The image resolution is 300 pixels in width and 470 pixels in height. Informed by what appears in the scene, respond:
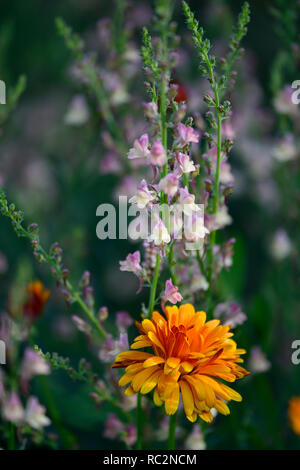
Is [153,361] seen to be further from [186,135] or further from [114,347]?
[186,135]

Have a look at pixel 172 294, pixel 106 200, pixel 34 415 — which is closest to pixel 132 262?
pixel 172 294

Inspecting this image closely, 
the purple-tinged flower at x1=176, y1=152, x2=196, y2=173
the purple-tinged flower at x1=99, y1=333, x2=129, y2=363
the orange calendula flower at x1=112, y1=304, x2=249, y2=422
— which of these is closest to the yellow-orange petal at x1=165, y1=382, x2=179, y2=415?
the orange calendula flower at x1=112, y1=304, x2=249, y2=422

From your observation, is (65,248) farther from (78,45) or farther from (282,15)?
(282,15)

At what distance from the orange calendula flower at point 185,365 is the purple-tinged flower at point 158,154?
0.15 metres

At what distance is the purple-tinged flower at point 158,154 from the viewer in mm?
489

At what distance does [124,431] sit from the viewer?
638 mm

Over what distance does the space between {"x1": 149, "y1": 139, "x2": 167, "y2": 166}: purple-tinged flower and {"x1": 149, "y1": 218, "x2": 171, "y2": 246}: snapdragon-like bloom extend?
0.06m

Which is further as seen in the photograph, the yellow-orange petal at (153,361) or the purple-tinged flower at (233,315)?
the purple-tinged flower at (233,315)

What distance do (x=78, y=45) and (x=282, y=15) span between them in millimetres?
322

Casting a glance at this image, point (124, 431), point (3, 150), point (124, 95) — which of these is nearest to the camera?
point (124, 431)

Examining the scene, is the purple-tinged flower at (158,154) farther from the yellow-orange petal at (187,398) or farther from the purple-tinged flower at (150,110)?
the yellow-orange petal at (187,398)

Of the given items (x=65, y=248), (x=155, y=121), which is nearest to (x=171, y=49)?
(x=155, y=121)

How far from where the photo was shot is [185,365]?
498mm

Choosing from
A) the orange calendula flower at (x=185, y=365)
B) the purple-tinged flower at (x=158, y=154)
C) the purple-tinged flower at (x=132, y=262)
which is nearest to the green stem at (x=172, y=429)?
the orange calendula flower at (x=185, y=365)
